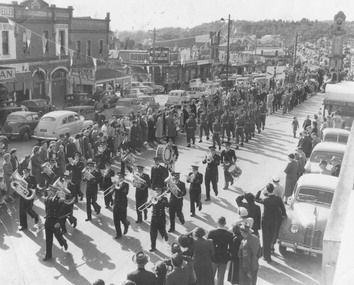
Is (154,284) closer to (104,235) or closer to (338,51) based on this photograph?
(104,235)

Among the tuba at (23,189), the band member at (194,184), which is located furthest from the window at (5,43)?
the band member at (194,184)

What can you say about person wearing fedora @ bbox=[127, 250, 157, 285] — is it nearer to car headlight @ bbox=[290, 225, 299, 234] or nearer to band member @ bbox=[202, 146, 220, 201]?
car headlight @ bbox=[290, 225, 299, 234]

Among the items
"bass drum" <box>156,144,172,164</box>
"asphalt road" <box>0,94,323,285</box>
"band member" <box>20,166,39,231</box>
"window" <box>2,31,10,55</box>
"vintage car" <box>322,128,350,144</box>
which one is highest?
"window" <box>2,31,10,55</box>

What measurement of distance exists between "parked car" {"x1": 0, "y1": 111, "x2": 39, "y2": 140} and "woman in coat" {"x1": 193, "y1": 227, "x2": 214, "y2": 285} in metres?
16.1

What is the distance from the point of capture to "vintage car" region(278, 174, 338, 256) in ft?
31.7

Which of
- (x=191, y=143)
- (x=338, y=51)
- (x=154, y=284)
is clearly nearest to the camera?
(x=154, y=284)

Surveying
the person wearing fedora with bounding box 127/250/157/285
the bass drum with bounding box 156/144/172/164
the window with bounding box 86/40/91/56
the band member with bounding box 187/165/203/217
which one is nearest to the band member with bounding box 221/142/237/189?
the bass drum with bounding box 156/144/172/164

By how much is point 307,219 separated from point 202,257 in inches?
135

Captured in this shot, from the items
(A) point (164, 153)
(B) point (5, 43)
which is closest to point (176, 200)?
(A) point (164, 153)

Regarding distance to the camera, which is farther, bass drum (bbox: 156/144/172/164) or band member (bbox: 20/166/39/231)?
bass drum (bbox: 156/144/172/164)

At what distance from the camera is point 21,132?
2172 cm

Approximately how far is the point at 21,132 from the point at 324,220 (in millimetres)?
15774

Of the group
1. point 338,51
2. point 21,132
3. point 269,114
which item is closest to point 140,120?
point 21,132

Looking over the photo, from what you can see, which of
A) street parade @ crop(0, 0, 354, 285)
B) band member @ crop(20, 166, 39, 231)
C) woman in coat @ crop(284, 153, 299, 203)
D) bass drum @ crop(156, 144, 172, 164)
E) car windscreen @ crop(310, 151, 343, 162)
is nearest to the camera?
street parade @ crop(0, 0, 354, 285)
